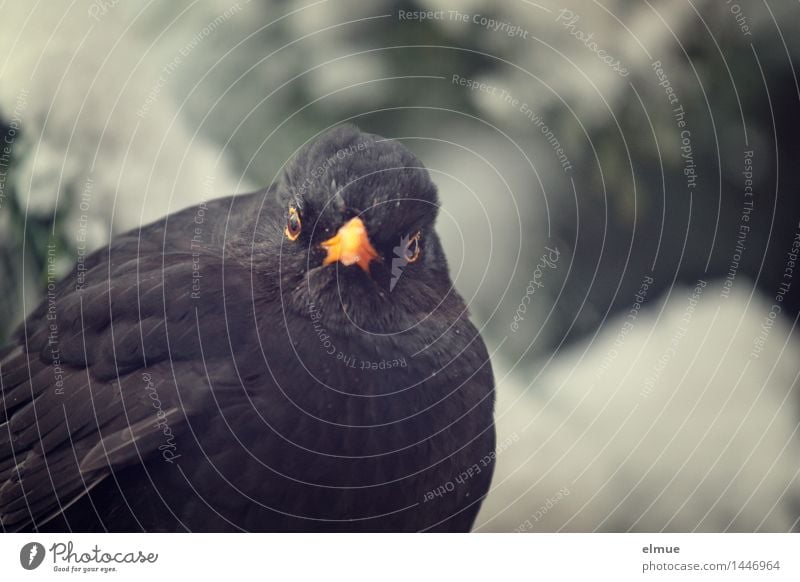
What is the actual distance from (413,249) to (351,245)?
189 millimetres

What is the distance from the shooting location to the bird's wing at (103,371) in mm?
1601

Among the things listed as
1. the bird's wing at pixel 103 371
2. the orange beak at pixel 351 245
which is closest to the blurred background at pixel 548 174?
the bird's wing at pixel 103 371

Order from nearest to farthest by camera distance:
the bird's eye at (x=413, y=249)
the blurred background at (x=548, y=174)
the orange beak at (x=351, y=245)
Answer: the orange beak at (x=351, y=245) < the bird's eye at (x=413, y=249) < the blurred background at (x=548, y=174)

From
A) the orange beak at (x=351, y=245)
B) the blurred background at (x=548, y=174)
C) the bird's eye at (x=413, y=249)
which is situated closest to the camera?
the orange beak at (x=351, y=245)

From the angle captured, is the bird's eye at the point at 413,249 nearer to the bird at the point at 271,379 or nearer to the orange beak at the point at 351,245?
the bird at the point at 271,379

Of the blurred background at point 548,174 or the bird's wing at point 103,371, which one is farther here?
the blurred background at point 548,174

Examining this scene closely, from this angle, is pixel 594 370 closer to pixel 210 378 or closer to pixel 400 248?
pixel 400 248

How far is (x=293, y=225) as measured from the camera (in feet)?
5.44

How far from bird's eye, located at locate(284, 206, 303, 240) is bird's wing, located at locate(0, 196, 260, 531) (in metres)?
0.19

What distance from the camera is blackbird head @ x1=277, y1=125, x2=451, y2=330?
1.57 metres
